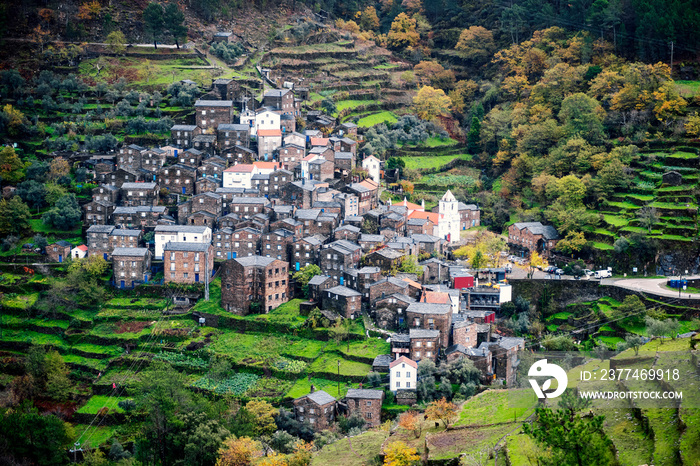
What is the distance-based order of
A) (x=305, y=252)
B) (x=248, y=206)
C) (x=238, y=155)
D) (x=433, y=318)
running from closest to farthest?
(x=433, y=318) → (x=305, y=252) → (x=248, y=206) → (x=238, y=155)

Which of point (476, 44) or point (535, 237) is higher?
point (476, 44)

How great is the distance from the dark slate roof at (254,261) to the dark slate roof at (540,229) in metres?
20.6

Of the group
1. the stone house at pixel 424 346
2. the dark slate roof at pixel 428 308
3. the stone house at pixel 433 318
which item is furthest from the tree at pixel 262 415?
the dark slate roof at pixel 428 308

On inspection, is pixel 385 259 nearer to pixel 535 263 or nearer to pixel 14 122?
pixel 535 263

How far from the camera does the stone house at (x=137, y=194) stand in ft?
241

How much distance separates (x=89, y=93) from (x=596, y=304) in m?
50.3

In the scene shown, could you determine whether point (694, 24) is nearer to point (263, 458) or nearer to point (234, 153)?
point (234, 153)

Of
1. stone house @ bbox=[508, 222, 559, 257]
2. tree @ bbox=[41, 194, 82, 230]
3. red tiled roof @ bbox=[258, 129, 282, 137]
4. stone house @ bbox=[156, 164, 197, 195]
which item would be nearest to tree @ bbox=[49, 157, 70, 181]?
tree @ bbox=[41, 194, 82, 230]

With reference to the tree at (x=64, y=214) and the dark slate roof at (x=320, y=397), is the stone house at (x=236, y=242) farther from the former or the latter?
the dark slate roof at (x=320, y=397)

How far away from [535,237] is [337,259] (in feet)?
53.5

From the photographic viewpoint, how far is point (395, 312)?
62.7 metres

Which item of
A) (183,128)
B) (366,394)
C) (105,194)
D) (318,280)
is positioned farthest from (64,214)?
(366,394)

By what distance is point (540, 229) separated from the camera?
7294 centimetres

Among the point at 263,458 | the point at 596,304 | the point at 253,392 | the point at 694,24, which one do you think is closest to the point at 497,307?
the point at 596,304
